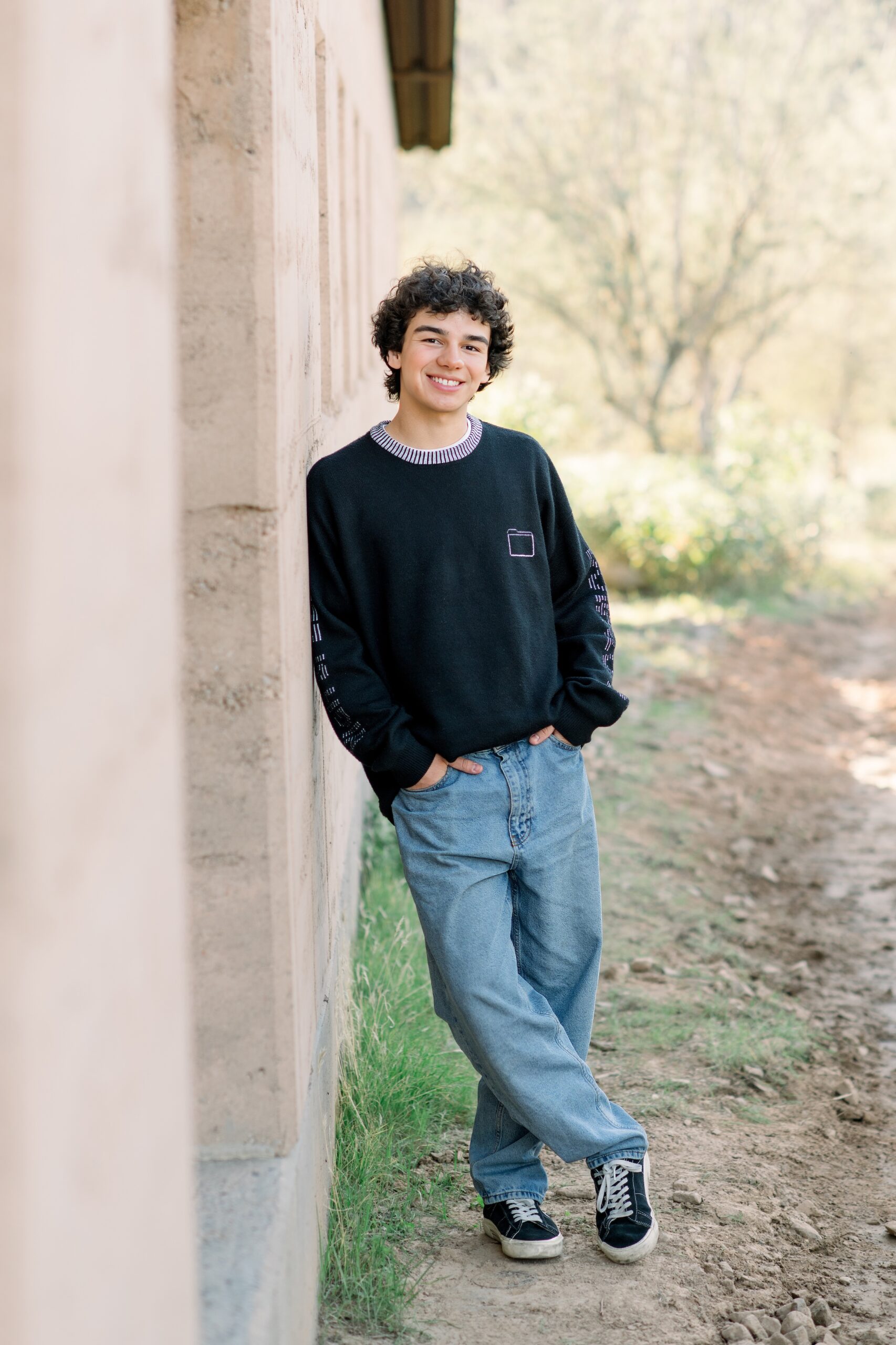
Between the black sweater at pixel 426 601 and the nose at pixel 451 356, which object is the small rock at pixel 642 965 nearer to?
Result: the black sweater at pixel 426 601

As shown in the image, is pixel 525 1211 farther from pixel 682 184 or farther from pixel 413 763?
pixel 682 184

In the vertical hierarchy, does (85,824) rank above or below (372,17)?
below

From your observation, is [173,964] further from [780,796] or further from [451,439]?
[780,796]

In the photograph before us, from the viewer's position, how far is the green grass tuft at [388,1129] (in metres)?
2.70

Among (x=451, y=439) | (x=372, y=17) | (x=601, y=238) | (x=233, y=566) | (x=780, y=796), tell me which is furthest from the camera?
(x=601, y=238)

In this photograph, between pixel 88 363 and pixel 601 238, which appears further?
pixel 601 238

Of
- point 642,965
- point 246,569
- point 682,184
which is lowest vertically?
point 642,965

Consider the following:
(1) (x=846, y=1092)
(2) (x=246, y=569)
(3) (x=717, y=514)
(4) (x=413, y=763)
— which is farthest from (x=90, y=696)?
(3) (x=717, y=514)

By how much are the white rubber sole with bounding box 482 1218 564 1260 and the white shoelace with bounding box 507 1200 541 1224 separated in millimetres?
41

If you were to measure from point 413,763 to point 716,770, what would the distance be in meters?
5.10

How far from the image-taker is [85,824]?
43.1 inches

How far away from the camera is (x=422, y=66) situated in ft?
28.6

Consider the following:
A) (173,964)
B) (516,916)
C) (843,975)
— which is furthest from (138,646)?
(843,975)

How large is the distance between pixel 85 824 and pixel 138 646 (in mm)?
216
